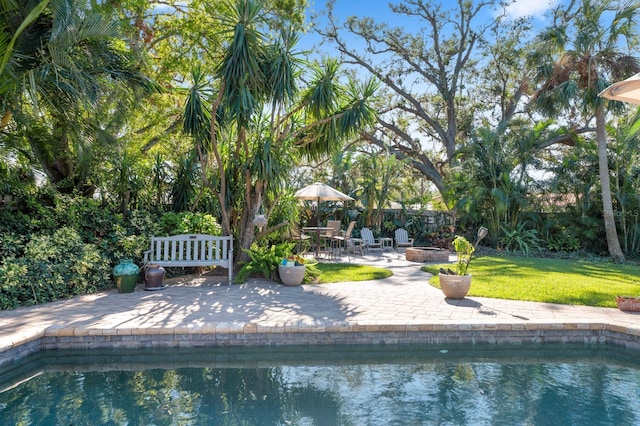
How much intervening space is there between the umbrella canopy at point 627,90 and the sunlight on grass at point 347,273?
506 cm

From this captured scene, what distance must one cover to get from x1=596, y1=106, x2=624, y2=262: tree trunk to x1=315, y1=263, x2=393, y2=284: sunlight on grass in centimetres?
797

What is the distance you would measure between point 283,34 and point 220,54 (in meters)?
3.99

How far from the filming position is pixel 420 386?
391 centimetres

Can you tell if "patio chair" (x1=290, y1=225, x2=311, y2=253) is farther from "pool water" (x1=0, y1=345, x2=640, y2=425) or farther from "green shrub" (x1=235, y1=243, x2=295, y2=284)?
"pool water" (x1=0, y1=345, x2=640, y2=425)

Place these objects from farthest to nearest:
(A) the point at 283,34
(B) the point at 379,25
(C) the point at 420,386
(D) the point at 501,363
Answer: (B) the point at 379,25 < (A) the point at 283,34 < (D) the point at 501,363 < (C) the point at 420,386

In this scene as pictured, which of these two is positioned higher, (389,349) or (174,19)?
(174,19)

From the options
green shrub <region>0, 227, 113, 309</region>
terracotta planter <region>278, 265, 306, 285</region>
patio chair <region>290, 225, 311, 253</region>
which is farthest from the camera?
patio chair <region>290, 225, 311, 253</region>

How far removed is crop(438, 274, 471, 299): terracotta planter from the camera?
631 cm

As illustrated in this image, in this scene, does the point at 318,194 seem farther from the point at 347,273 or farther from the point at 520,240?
the point at 520,240

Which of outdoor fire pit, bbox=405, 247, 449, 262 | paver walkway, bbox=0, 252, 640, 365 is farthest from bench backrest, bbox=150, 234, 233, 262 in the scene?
outdoor fire pit, bbox=405, 247, 449, 262

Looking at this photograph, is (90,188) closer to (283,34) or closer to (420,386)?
(283,34)

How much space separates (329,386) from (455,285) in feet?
10.4

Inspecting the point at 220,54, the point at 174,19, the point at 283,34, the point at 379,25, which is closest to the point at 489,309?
the point at 283,34

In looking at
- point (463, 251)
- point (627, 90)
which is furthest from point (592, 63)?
point (463, 251)
